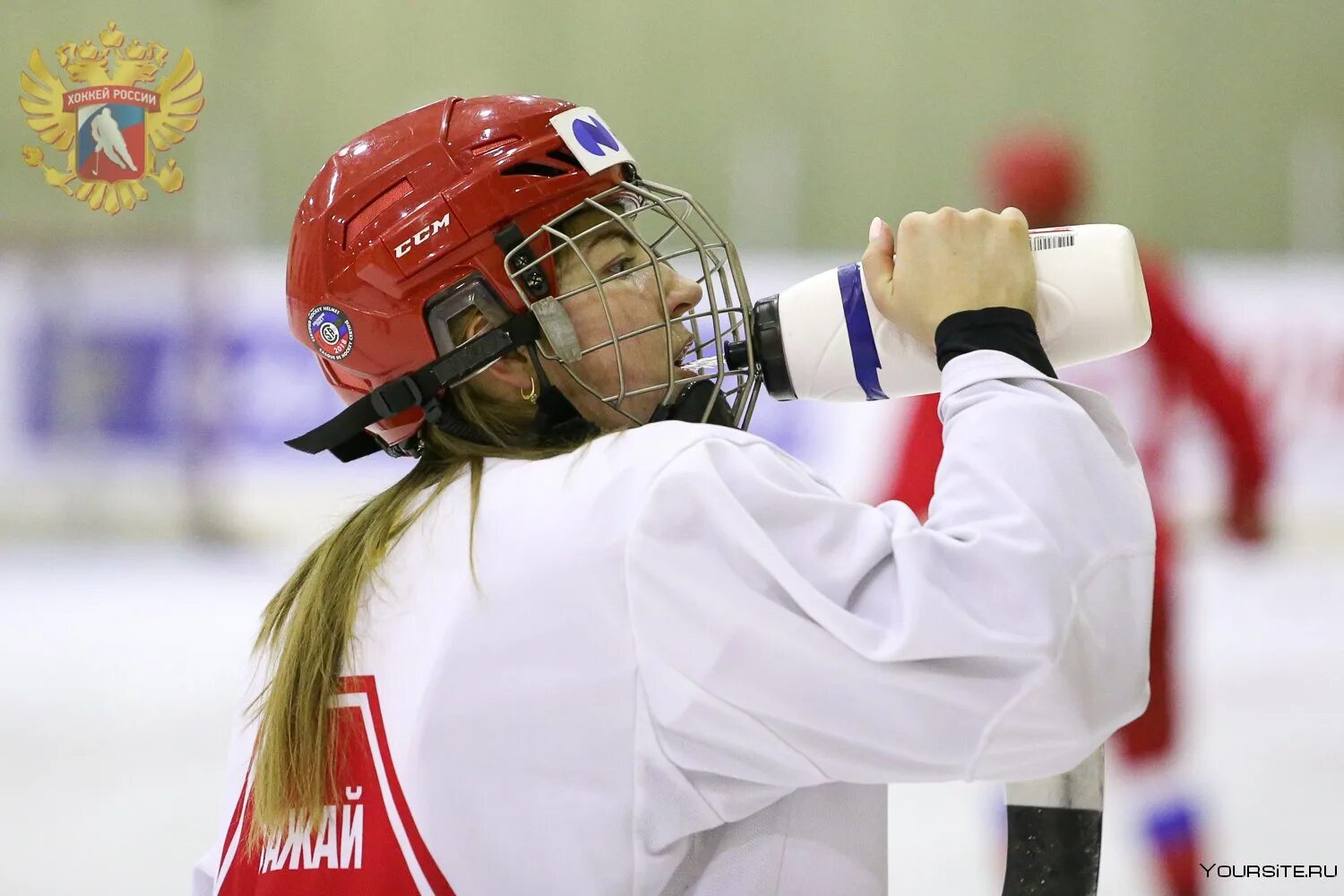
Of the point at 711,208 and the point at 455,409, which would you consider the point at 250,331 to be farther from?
the point at 455,409

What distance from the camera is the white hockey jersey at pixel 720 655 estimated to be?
2.85 feet

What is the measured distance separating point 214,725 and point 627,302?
2.28m

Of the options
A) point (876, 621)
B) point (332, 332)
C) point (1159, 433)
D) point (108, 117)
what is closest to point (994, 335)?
point (876, 621)

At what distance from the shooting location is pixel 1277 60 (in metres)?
5.42

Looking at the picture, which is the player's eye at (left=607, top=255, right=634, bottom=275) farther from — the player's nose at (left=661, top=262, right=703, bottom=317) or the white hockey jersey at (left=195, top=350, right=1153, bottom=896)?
the white hockey jersey at (left=195, top=350, right=1153, bottom=896)

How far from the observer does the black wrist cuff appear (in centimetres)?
100

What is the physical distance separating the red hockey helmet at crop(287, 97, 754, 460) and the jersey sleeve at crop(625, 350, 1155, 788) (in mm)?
295

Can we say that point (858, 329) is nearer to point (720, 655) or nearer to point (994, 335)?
point (994, 335)

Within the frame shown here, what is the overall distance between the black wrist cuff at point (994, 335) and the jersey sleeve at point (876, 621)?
0.35 feet

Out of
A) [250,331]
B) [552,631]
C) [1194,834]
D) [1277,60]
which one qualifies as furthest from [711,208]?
[552,631]

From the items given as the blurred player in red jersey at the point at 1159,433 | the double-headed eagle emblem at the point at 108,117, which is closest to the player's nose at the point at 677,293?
the blurred player in red jersey at the point at 1159,433

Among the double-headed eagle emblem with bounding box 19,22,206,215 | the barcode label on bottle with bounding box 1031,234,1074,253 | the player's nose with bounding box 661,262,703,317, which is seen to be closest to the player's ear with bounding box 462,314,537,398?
the player's nose with bounding box 661,262,703,317

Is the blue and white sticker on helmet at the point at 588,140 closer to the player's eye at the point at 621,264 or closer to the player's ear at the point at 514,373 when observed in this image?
the player's eye at the point at 621,264

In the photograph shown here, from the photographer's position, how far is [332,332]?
3.85ft
